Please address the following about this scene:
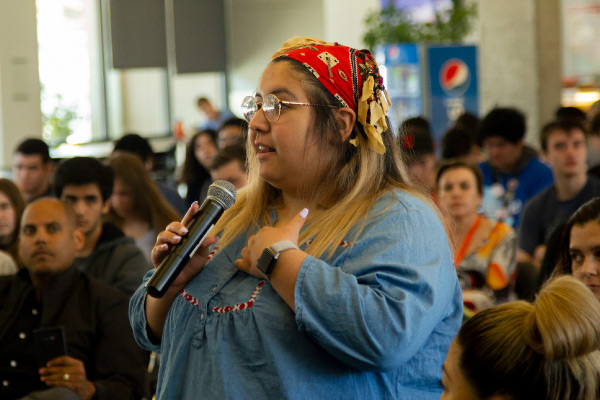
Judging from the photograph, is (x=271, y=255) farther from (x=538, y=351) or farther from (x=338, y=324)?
(x=538, y=351)

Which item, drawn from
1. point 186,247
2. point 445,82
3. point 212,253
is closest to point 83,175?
point 212,253

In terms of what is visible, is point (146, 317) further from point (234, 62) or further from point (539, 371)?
point (234, 62)

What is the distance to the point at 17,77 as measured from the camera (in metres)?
8.45

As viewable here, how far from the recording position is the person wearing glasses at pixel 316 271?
56.9 inches

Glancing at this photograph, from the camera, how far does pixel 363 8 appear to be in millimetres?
14281

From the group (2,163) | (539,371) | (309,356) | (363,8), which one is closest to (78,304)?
(309,356)

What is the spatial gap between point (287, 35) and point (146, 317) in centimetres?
1537

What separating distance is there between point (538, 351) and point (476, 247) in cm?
260

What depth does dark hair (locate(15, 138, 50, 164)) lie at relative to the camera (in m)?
5.61

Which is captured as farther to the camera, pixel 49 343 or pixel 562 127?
pixel 562 127

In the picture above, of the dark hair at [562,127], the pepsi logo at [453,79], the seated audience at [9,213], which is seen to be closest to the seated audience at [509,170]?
the dark hair at [562,127]

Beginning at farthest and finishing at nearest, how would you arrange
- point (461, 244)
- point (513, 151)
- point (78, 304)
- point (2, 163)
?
point (2, 163) < point (513, 151) < point (461, 244) < point (78, 304)

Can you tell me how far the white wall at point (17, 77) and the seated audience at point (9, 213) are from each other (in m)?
4.19

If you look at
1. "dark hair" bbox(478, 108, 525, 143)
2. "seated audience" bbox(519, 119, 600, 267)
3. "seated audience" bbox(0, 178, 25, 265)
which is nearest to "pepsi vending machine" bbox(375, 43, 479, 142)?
"dark hair" bbox(478, 108, 525, 143)
